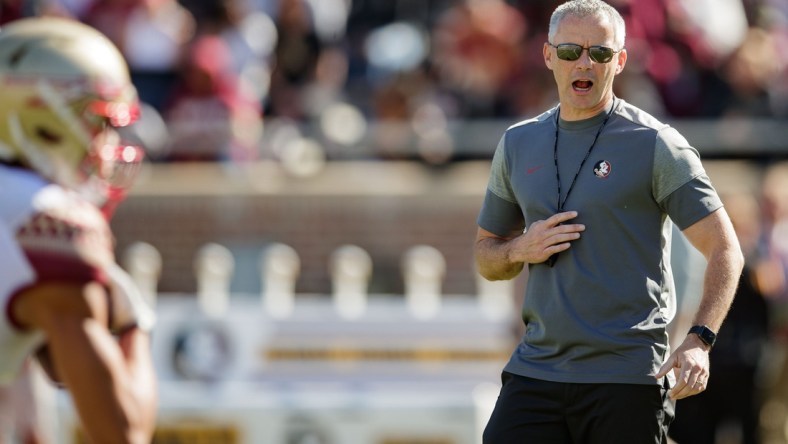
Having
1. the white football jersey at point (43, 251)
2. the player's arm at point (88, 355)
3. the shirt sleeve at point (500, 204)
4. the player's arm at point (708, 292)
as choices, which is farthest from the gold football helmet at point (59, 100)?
the player's arm at point (708, 292)

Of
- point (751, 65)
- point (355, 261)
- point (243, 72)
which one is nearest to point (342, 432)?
point (355, 261)

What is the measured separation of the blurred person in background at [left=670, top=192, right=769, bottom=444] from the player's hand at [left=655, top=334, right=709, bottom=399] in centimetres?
628

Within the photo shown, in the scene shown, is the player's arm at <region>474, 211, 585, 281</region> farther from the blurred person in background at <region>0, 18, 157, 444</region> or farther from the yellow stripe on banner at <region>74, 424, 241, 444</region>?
the yellow stripe on banner at <region>74, 424, 241, 444</region>

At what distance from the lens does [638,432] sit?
4387mm

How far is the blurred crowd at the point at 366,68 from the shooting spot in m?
12.5

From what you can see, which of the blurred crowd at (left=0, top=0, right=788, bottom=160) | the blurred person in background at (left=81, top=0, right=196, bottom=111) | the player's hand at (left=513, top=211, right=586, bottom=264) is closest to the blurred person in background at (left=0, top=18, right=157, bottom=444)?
the player's hand at (left=513, top=211, right=586, bottom=264)

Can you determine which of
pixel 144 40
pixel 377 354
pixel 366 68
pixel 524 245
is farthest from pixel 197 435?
pixel 366 68

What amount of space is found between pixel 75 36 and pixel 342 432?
4.16m

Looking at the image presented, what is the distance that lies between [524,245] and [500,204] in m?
0.30

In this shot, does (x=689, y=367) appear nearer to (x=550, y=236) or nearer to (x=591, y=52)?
(x=550, y=236)

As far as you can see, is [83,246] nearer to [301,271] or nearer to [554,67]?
[554,67]

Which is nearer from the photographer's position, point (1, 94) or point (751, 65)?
point (1, 94)

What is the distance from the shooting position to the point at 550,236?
4.40 meters

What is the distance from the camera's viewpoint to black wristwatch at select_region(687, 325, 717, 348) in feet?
14.0
